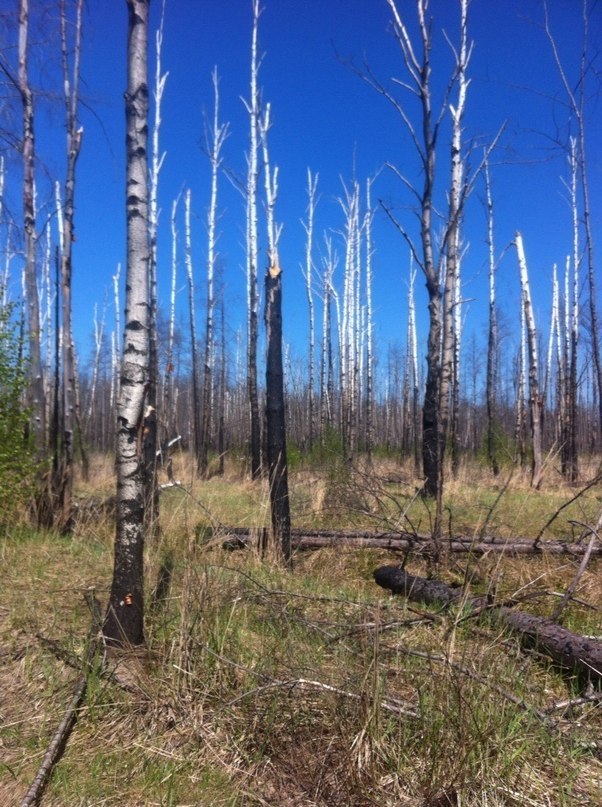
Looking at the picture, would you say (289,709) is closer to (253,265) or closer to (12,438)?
(12,438)

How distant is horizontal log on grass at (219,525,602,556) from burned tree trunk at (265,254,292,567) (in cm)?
23

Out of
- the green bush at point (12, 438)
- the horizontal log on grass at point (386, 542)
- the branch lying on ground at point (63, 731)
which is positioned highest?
the green bush at point (12, 438)

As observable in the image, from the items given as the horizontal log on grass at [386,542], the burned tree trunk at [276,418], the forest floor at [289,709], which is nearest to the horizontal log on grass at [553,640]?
the forest floor at [289,709]

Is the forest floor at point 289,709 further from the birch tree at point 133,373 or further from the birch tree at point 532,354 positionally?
the birch tree at point 532,354

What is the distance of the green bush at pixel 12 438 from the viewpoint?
17.3 ft

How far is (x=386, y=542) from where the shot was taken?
15.7 ft

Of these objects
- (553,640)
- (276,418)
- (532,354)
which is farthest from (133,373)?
(532,354)

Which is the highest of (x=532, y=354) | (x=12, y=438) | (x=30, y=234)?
(x=30, y=234)

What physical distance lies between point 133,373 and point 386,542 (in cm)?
305

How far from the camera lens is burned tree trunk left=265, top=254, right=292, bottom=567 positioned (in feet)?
15.5

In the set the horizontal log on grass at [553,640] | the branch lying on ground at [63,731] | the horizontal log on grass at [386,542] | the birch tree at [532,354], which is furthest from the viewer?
the birch tree at [532,354]

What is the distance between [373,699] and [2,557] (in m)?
3.75

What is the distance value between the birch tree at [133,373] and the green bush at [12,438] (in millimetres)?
3181

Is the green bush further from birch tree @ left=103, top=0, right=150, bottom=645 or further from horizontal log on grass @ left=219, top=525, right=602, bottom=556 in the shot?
birch tree @ left=103, top=0, right=150, bottom=645
